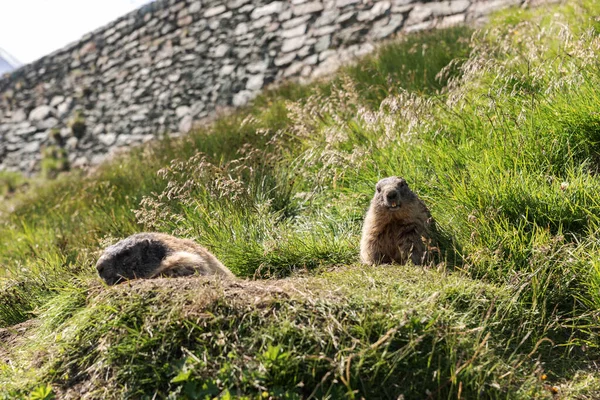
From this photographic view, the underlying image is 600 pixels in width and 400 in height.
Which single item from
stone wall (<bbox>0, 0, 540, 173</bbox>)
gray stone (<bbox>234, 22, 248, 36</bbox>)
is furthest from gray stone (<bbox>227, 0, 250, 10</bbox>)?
gray stone (<bbox>234, 22, 248, 36</bbox>)

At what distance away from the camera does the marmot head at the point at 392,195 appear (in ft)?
15.4

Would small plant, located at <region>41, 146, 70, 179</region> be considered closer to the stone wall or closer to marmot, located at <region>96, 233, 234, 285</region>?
the stone wall

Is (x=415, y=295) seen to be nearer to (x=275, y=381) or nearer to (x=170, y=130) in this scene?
(x=275, y=381)

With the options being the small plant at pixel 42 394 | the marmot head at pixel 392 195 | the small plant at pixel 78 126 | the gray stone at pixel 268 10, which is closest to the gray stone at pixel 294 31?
the gray stone at pixel 268 10

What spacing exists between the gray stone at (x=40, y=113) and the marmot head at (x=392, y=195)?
16.1 metres

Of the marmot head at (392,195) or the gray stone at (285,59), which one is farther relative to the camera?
the gray stone at (285,59)

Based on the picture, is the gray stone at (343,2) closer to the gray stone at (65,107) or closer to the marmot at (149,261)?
the gray stone at (65,107)

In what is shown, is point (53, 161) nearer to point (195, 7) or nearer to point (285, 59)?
point (195, 7)

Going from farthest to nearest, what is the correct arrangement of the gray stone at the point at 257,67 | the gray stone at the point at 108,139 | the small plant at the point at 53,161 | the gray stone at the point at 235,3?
the small plant at the point at 53,161 → the gray stone at the point at 108,139 → the gray stone at the point at 235,3 → the gray stone at the point at 257,67

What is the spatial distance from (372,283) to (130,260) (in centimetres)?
214

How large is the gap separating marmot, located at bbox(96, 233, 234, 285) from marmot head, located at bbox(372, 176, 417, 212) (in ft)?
4.94

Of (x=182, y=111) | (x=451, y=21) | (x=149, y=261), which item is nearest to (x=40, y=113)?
(x=182, y=111)

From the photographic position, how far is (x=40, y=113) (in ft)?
60.0

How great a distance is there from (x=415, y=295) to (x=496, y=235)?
119 centimetres
